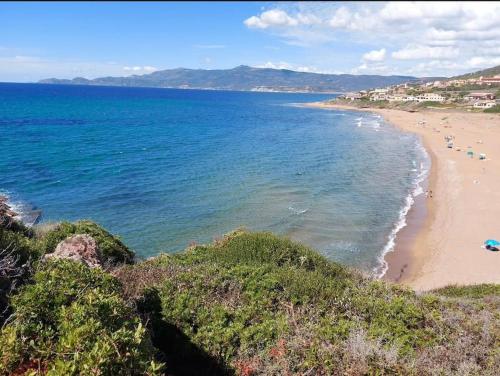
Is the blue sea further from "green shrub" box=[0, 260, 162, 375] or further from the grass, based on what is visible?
"green shrub" box=[0, 260, 162, 375]

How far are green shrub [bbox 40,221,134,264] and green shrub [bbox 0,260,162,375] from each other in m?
8.32

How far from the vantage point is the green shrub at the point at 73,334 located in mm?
5094

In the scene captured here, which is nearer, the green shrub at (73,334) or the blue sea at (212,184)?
the green shrub at (73,334)

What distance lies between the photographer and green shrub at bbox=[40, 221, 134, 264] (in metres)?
14.8

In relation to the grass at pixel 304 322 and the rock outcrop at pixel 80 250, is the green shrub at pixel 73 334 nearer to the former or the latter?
the grass at pixel 304 322

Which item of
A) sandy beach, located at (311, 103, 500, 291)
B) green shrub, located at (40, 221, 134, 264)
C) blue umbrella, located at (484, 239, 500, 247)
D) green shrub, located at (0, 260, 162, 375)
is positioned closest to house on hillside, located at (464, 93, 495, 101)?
sandy beach, located at (311, 103, 500, 291)

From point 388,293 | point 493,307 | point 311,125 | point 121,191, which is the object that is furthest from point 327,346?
point 311,125

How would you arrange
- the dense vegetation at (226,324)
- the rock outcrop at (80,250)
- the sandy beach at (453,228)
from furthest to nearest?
the sandy beach at (453,228)
the rock outcrop at (80,250)
the dense vegetation at (226,324)

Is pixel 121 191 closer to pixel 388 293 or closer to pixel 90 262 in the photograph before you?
pixel 90 262

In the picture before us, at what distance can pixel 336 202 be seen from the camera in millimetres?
36812

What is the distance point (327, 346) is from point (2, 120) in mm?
87621

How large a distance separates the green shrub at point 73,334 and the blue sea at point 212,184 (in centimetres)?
1837

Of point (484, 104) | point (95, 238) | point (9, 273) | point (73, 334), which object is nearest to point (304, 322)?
point (73, 334)

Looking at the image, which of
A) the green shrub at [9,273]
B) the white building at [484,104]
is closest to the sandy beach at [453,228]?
the green shrub at [9,273]
